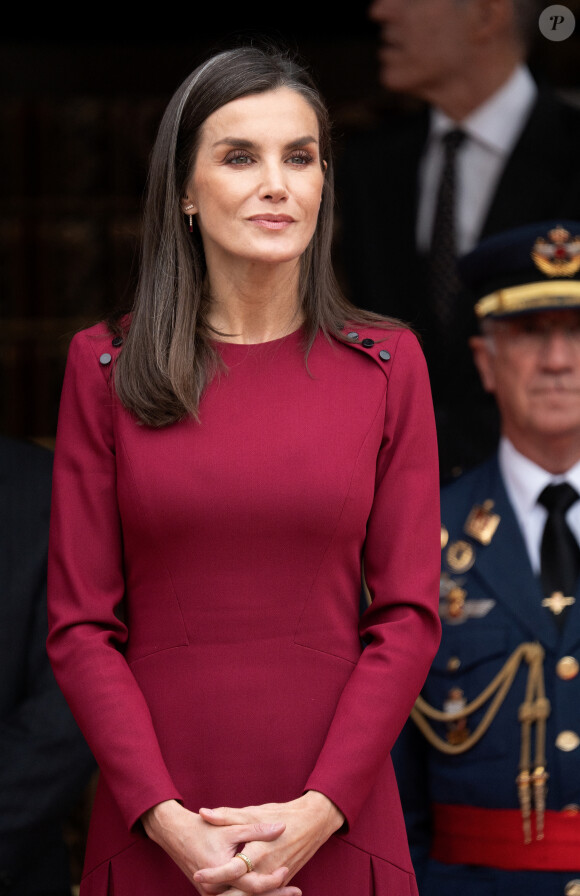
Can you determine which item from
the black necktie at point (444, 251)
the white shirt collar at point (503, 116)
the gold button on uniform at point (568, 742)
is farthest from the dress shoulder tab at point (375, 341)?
the white shirt collar at point (503, 116)

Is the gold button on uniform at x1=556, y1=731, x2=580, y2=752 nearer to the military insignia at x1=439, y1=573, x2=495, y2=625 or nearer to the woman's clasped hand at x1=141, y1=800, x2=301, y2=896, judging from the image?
the military insignia at x1=439, y1=573, x2=495, y2=625

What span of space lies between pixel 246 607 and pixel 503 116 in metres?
1.75

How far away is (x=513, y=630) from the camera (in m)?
2.46

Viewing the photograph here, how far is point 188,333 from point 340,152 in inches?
69.1

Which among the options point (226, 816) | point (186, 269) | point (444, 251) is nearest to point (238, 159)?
point (186, 269)

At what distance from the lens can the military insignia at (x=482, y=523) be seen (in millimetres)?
2545

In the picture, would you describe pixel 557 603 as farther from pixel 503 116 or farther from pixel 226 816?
pixel 503 116

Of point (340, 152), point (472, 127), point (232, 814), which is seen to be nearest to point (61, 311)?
point (340, 152)

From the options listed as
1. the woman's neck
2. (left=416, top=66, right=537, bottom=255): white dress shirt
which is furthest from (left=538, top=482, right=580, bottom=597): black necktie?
the woman's neck

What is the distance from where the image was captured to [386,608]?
173 cm

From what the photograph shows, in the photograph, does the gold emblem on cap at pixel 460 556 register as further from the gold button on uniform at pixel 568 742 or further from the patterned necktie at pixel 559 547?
the gold button on uniform at pixel 568 742

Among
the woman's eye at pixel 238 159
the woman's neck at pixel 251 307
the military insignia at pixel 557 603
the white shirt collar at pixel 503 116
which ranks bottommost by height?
the military insignia at pixel 557 603

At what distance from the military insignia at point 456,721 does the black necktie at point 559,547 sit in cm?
Answer: 22

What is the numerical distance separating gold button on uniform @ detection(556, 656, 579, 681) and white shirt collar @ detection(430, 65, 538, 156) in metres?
1.16
